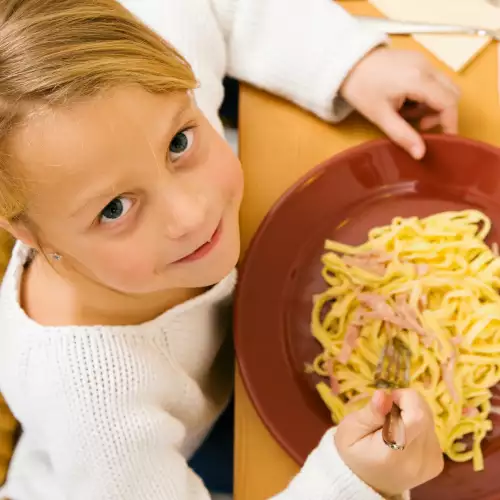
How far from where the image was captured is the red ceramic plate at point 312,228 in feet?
2.64

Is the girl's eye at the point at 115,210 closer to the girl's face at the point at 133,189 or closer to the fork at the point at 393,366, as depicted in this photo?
the girl's face at the point at 133,189

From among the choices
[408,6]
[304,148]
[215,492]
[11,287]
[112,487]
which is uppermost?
[408,6]

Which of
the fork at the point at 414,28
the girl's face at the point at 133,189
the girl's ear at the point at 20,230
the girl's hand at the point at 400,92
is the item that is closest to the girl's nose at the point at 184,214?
the girl's face at the point at 133,189

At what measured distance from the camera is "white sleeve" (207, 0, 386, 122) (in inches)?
35.7

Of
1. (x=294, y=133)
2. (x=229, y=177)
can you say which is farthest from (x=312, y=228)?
(x=229, y=177)

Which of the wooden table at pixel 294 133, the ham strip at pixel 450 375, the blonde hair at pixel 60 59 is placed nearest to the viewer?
the blonde hair at pixel 60 59

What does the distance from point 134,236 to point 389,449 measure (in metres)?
0.33

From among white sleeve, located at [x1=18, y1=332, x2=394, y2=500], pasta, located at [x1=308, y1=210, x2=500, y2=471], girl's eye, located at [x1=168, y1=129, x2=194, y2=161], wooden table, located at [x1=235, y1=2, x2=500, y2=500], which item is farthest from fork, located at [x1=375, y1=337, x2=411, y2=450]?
girl's eye, located at [x1=168, y1=129, x2=194, y2=161]

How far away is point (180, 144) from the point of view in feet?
2.03

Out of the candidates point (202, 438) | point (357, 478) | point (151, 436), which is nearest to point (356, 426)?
point (357, 478)

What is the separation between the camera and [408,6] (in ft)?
3.19

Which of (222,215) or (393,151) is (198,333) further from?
(393,151)

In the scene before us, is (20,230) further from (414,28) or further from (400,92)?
(414,28)

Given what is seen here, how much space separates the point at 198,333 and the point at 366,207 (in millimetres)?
278
